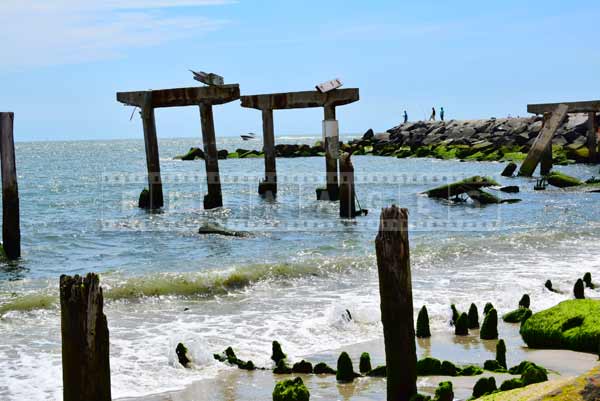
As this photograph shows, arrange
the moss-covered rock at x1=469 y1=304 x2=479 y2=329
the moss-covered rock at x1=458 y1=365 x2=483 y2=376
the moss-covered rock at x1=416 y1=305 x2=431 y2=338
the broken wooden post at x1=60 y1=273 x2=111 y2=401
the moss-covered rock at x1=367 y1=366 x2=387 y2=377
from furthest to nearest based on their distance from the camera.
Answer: the moss-covered rock at x1=469 y1=304 x2=479 y2=329
the moss-covered rock at x1=416 y1=305 x2=431 y2=338
the moss-covered rock at x1=367 y1=366 x2=387 y2=377
the moss-covered rock at x1=458 y1=365 x2=483 y2=376
the broken wooden post at x1=60 y1=273 x2=111 y2=401

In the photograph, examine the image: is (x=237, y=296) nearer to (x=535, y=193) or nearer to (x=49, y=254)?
(x=49, y=254)

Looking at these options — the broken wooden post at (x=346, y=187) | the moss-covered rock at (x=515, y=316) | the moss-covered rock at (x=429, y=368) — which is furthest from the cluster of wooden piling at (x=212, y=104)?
the moss-covered rock at (x=429, y=368)

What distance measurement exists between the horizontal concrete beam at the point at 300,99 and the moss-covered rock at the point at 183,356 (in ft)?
53.0

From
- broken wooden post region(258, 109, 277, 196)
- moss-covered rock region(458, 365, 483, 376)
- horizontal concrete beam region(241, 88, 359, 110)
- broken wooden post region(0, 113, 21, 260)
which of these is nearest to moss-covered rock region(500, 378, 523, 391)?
moss-covered rock region(458, 365, 483, 376)

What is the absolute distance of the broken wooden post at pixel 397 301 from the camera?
7469mm

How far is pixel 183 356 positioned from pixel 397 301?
3.40 m

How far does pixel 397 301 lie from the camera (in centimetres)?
754

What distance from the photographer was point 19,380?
9.70 metres

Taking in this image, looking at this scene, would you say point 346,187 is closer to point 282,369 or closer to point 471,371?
point 282,369

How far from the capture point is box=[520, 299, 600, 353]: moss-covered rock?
991cm

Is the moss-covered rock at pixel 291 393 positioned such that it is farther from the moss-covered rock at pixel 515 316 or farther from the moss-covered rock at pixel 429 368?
the moss-covered rock at pixel 515 316

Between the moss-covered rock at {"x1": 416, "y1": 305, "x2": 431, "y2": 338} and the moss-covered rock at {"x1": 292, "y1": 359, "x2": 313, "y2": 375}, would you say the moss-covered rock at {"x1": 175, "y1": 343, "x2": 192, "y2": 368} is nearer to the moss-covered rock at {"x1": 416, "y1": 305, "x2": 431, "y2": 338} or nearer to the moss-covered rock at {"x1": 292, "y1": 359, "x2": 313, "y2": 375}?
the moss-covered rock at {"x1": 292, "y1": 359, "x2": 313, "y2": 375}

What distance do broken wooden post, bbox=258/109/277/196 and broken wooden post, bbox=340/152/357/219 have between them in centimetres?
492

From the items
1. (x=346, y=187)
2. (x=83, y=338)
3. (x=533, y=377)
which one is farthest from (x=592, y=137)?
(x=83, y=338)
